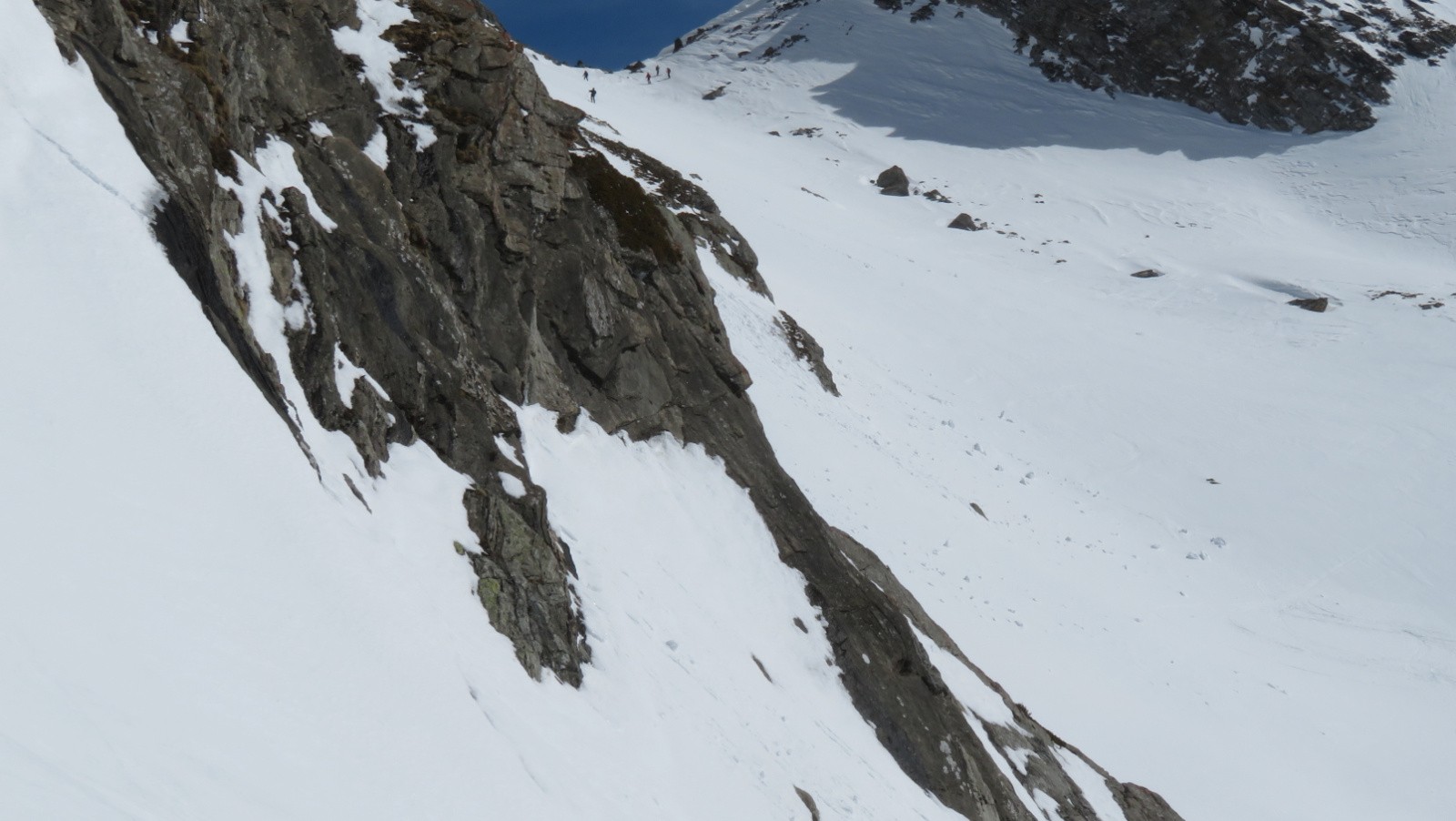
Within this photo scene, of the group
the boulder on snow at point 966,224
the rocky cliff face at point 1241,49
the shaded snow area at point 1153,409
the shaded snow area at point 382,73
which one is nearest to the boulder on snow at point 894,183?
the shaded snow area at point 1153,409

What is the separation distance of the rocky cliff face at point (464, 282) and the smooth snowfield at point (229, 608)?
13.9 inches

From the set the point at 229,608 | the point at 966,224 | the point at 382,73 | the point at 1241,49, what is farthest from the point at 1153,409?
the point at 1241,49

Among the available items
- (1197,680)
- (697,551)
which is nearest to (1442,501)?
(1197,680)

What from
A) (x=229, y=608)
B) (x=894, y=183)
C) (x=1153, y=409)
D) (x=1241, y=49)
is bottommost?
(x=1153, y=409)

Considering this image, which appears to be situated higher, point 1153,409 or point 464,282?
point 464,282

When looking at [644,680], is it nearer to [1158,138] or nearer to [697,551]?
[697,551]

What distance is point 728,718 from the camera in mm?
12258

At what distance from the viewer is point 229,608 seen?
6.27 metres

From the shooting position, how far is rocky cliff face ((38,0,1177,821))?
10.3 meters

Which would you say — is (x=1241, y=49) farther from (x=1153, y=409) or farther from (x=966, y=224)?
(x=1153, y=409)

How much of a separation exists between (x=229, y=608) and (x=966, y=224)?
56.2 m

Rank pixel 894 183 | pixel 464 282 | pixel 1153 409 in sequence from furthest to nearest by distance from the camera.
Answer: pixel 894 183 → pixel 1153 409 → pixel 464 282

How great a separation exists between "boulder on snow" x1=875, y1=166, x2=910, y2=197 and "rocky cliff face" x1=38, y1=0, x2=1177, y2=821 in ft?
145

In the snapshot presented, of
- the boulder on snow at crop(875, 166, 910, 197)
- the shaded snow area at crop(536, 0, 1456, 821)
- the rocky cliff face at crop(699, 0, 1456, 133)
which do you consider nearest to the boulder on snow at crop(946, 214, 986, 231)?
the shaded snow area at crop(536, 0, 1456, 821)
